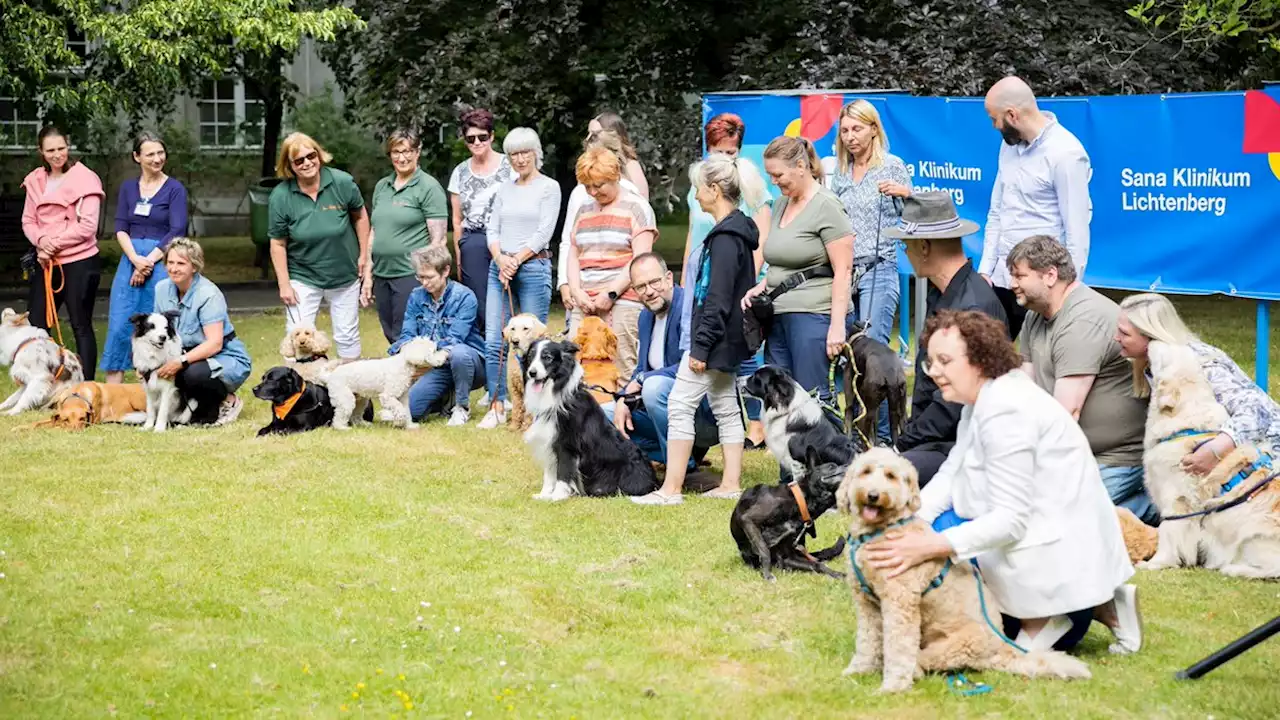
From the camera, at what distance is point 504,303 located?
9.25m

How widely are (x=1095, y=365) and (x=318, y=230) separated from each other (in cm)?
563

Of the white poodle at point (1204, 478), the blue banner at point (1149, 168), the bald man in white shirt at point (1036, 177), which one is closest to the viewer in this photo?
the white poodle at point (1204, 478)

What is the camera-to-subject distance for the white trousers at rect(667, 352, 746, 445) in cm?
685

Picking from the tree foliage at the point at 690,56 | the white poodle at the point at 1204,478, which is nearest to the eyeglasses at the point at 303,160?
the tree foliage at the point at 690,56

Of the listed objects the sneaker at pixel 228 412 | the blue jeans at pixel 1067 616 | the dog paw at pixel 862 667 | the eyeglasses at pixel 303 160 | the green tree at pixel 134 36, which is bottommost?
the sneaker at pixel 228 412

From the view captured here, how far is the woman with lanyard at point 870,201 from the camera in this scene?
779 cm

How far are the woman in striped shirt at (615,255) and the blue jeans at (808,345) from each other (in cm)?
124

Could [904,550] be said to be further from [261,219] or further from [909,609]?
[261,219]

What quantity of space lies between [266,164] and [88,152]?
3.40m

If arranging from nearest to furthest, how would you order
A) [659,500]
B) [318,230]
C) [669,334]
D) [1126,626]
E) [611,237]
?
[1126,626], [659,500], [669,334], [611,237], [318,230]

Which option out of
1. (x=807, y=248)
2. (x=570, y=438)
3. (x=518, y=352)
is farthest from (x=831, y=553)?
(x=518, y=352)

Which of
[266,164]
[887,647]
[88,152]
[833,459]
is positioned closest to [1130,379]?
[833,459]

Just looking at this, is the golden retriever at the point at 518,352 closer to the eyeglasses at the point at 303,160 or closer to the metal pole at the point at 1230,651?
the eyeglasses at the point at 303,160

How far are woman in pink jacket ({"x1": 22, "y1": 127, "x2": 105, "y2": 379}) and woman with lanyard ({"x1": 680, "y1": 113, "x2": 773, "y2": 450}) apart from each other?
4.60m
